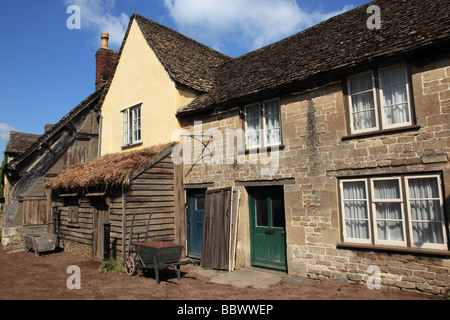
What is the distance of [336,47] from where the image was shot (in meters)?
9.37

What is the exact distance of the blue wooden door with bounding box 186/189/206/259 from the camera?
36.7ft

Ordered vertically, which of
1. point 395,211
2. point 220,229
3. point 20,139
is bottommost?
point 220,229

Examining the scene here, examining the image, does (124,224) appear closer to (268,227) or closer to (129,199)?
(129,199)

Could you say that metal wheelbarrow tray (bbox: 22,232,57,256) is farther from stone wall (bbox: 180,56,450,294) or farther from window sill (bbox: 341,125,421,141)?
window sill (bbox: 341,125,421,141)

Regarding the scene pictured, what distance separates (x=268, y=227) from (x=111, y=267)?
4873 millimetres

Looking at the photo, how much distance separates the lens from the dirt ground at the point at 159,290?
22.2ft

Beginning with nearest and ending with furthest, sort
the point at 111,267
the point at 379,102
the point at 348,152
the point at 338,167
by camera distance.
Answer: the point at 379,102, the point at 348,152, the point at 338,167, the point at 111,267

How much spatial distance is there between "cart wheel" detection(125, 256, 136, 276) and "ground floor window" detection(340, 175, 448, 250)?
18.6ft

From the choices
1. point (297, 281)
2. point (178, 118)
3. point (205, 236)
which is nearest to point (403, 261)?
point (297, 281)

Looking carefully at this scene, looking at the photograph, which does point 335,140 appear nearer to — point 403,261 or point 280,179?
point 280,179

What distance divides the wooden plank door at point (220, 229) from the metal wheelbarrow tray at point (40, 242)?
7039 mm

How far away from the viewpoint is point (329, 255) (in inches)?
310

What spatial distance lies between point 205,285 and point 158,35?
1133cm

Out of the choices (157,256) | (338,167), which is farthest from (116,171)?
(338,167)
